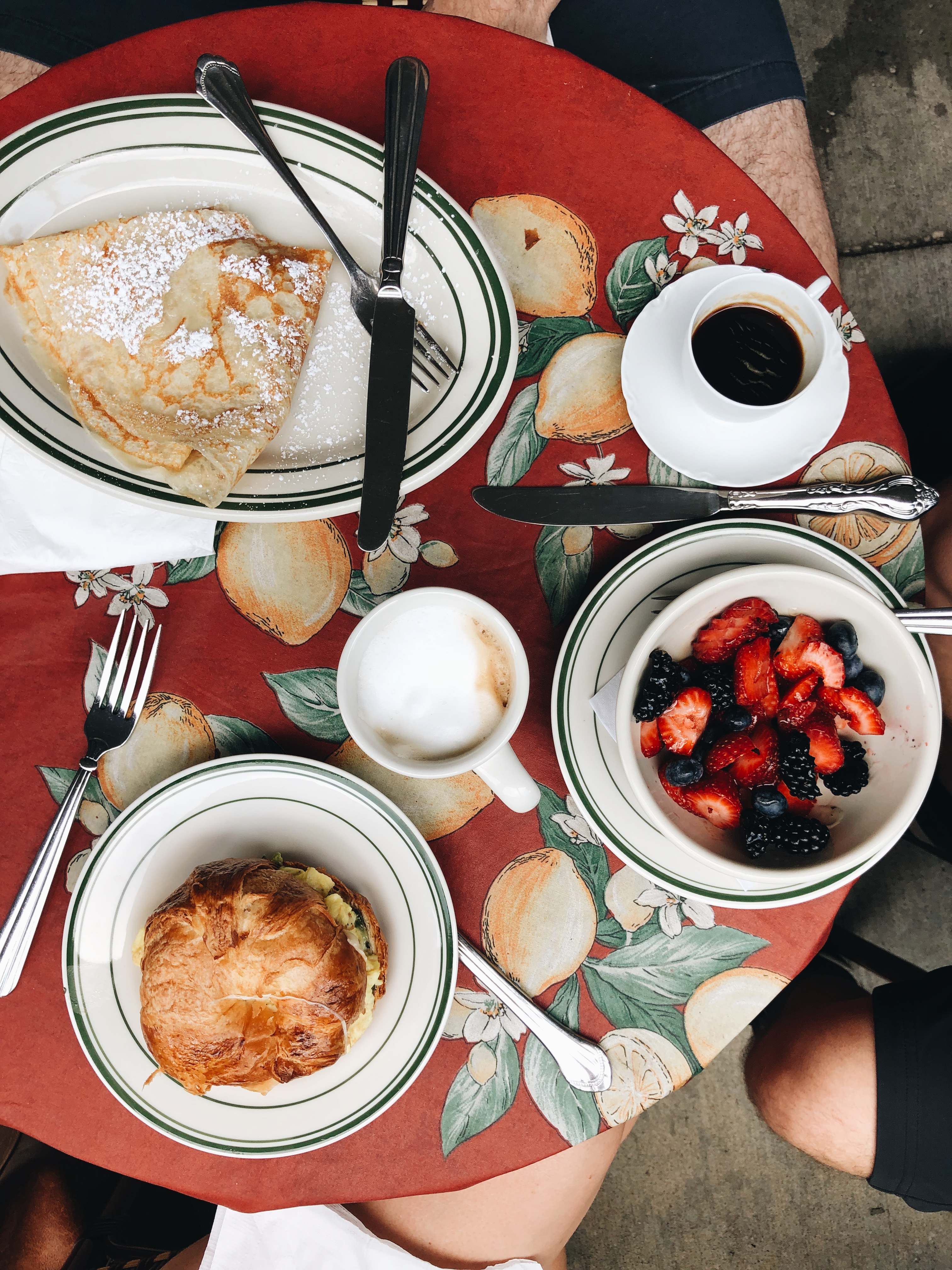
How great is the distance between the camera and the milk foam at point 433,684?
3.26 feet

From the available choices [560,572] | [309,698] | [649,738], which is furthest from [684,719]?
[309,698]

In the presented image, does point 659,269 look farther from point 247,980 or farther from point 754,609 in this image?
point 247,980

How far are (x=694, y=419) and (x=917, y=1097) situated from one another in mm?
1199

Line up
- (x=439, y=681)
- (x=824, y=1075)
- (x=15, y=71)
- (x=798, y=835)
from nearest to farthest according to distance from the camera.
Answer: (x=798, y=835), (x=439, y=681), (x=15, y=71), (x=824, y=1075)

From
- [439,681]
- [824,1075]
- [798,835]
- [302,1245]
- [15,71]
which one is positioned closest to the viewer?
[798,835]

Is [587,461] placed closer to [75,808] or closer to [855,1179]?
[75,808]

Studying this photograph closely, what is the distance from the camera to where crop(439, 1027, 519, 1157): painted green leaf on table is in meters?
1.06

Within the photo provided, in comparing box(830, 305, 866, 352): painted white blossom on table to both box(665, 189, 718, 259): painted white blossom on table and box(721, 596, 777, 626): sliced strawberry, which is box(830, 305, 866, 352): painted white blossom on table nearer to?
box(665, 189, 718, 259): painted white blossom on table

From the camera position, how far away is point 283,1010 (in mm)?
998

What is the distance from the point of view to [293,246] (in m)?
1.04

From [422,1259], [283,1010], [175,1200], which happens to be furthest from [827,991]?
[175,1200]

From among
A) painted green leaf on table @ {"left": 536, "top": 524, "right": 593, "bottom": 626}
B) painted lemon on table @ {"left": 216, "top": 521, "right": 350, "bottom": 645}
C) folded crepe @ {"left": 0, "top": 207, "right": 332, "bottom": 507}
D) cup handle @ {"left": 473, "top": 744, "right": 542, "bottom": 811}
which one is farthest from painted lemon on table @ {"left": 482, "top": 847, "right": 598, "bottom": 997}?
folded crepe @ {"left": 0, "top": 207, "right": 332, "bottom": 507}

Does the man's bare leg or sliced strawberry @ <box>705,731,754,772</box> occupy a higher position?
the man's bare leg

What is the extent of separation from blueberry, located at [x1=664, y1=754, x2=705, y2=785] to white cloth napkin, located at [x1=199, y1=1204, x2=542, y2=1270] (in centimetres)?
102
